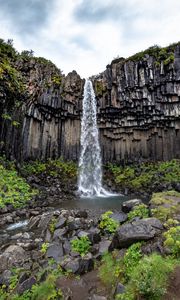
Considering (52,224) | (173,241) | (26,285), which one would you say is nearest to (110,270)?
(173,241)

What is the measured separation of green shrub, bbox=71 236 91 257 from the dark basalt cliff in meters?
21.1

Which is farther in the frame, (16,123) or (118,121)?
(118,121)

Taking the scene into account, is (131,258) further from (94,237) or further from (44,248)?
(44,248)

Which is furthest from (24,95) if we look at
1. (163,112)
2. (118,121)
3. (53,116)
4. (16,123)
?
(163,112)

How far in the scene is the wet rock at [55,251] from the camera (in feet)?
22.8

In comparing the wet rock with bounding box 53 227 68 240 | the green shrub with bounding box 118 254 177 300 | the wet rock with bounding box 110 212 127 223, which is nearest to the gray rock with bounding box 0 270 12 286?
the wet rock with bounding box 53 227 68 240

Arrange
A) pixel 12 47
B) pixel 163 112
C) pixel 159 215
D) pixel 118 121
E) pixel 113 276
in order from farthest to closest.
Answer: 1. pixel 118 121
2. pixel 163 112
3. pixel 12 47
4. pixel 159 215
5. pixel 113 276

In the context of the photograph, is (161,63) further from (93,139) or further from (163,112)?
(93,139)

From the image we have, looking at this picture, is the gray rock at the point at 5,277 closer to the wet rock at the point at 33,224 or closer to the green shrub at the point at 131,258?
the green shrub at the point at 131,258

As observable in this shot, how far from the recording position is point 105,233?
830 cm

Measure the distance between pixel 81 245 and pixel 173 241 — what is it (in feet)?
9.59

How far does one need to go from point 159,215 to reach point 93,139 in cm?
2552

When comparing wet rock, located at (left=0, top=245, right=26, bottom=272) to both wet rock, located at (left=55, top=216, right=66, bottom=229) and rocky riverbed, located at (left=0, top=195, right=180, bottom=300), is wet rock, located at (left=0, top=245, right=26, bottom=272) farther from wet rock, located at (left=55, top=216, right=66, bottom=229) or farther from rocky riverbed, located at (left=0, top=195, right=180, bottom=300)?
wet rock, located at (left=55, top=216, right=66, bottom=229)

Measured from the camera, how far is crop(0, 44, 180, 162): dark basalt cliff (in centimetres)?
2902
